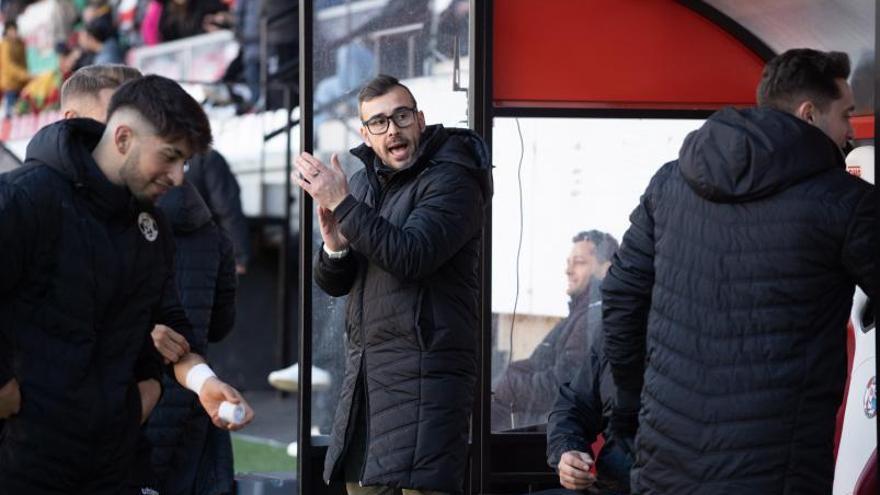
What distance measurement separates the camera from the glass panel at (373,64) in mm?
6211

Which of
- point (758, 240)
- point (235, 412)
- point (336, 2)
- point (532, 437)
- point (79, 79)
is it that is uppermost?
point (336, 2)

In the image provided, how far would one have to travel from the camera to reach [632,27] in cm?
655

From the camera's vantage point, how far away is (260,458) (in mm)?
10008

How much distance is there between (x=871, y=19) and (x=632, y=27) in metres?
0.99

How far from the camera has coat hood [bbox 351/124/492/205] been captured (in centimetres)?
484

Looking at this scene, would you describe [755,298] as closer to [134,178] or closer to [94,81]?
[134,178]

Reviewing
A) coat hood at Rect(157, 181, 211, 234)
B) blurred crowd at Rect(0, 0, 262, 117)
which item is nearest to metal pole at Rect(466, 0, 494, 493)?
coat hood at Rect(157, 181, 211, 234)

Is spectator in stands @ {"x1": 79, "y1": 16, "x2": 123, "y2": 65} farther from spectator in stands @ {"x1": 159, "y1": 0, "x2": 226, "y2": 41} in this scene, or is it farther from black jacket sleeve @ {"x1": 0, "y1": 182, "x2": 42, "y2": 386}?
black jacket sleeve @ {"x1": 0, "y1": 182, "x2": 42, "y2": 386}

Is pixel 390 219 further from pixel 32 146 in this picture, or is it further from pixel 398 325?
pixel 32 146

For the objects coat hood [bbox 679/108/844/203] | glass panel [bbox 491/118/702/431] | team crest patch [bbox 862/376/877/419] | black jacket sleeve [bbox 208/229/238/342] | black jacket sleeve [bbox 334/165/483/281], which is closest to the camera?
coat hood [bbox 679/108/844/203]

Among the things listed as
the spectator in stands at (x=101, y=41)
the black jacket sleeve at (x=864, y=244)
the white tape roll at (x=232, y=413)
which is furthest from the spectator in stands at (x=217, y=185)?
the black jacket sleeve at (x=864, y=244)

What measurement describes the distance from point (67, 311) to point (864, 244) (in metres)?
1.80

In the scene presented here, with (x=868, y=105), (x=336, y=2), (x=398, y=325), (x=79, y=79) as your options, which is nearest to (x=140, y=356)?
(x=398, y=325)

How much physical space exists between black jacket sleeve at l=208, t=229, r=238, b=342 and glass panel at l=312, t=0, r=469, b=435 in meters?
0.34
